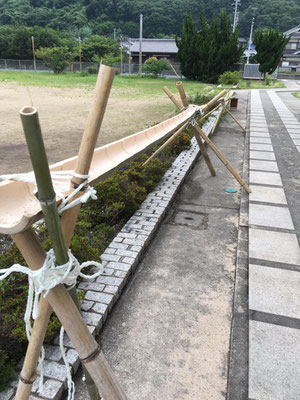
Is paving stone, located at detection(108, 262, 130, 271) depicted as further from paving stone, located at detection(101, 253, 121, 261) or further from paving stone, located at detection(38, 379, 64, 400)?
paving stone, located at detection(38, 379, 64, 400)

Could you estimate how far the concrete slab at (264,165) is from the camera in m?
6.47

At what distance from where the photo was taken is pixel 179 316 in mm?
2725

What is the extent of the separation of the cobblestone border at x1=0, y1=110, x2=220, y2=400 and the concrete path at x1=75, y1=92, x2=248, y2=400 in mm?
151

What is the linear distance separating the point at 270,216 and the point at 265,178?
1663 millimetres

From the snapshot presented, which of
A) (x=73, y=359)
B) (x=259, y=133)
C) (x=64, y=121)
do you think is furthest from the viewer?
(x=64, y=121)

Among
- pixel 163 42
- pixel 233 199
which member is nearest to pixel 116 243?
pixel 233 199

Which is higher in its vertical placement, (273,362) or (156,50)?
(156,50)

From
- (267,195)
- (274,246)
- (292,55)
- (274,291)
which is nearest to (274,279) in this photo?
(274,291)

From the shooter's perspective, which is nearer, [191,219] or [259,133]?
[191,219]

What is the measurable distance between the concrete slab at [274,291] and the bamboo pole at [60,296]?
6.04 ft

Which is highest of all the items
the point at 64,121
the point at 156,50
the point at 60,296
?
the point at 156,50

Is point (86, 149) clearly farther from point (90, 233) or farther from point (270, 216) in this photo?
point (270, 216)

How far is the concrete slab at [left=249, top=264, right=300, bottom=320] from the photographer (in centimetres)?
277

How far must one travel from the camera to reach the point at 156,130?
3.97 metres
